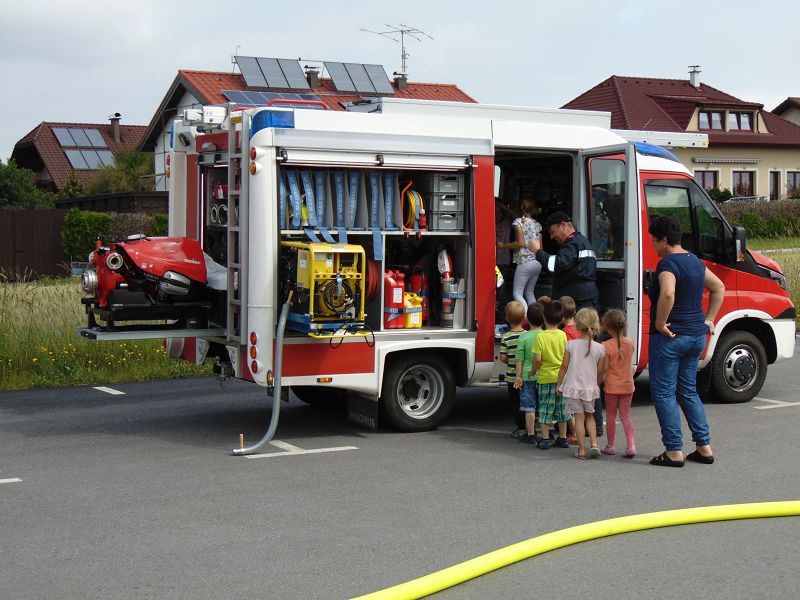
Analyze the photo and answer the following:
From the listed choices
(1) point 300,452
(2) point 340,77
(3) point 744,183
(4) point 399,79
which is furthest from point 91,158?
(1) point 300,452

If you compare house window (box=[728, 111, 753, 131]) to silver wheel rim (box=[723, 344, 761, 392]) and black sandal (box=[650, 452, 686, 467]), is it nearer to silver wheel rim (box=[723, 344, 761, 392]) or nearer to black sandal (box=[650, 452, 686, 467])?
silver wheel rim (box=[723, 344, 761, 392])

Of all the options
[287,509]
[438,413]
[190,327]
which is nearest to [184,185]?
[190,327]

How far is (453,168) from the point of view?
9.73 m

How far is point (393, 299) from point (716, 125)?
52.7 meters

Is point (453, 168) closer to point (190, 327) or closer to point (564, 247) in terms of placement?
point (564, 247)

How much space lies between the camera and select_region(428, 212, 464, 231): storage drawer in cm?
975

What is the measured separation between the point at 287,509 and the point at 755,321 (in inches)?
248

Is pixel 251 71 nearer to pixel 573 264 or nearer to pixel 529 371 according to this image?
pixel 573 264

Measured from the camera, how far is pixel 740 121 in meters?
59.6

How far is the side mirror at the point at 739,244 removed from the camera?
10.9 m

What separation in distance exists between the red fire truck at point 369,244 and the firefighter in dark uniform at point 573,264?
1.36 feet

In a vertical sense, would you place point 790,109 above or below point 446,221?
above

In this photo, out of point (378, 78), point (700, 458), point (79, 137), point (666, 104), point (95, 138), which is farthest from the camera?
point (95, 138)

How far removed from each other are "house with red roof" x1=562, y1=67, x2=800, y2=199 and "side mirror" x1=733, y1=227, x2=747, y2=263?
44.8 metres
